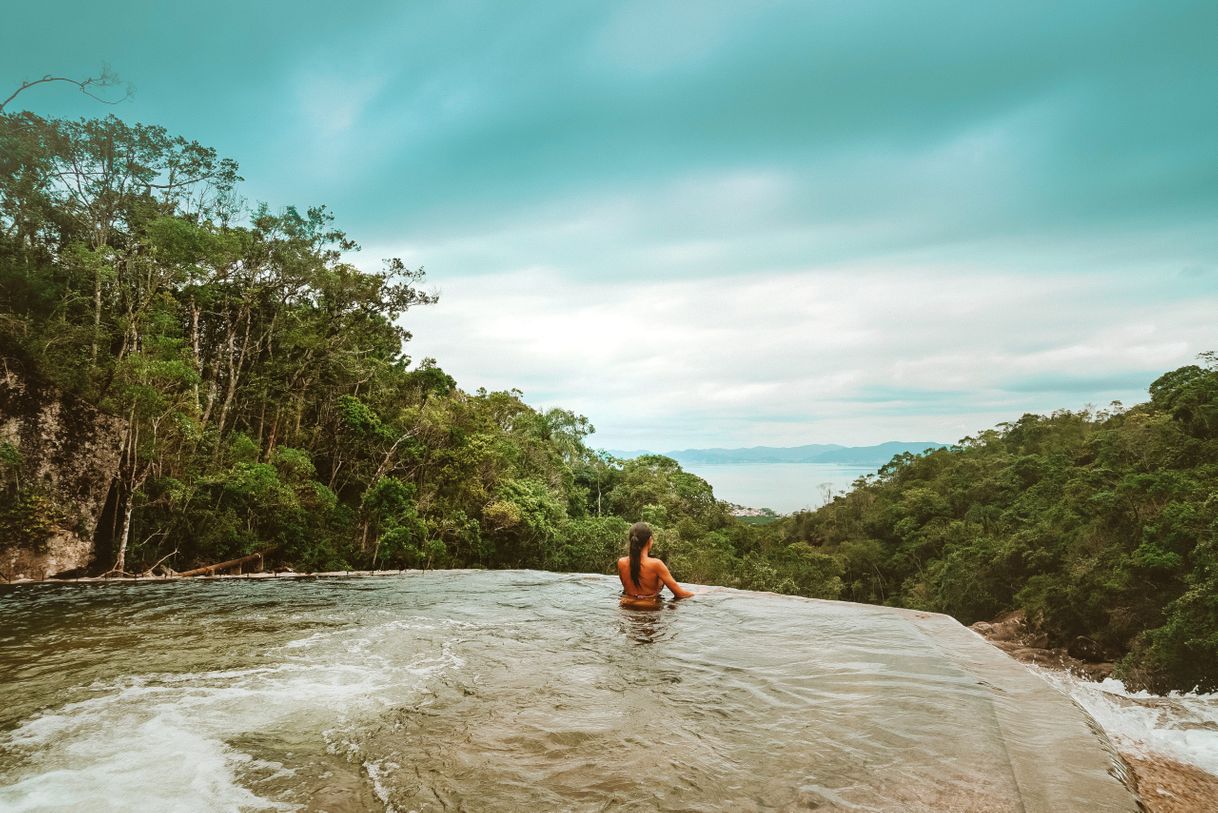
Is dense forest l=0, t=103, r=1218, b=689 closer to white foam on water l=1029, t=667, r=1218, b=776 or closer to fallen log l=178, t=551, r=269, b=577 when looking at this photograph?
fallen log l=178, t=551, r=269, b=577

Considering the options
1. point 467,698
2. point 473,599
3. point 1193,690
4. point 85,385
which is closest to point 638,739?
point 467,698

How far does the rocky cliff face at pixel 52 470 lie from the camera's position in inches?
422

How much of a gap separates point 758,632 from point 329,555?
13.3m

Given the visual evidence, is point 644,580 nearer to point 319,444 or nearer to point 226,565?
point 226,565

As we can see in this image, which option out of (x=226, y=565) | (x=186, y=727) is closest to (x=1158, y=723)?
(x=186, y=727)

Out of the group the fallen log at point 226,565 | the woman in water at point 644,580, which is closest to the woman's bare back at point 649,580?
the woman in water at point 644,580

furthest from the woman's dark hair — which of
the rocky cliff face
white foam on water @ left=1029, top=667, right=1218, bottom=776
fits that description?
the rocky cliff face

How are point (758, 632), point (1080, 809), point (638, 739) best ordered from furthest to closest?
1. point (758, 632)
2. point (638, 739)
3. point (1080, 809)

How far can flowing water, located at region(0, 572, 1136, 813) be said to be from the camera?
3025 millimetres

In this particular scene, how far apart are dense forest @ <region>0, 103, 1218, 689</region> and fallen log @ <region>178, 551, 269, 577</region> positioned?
1.20 feet

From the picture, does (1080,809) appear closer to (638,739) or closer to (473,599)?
(638,739)

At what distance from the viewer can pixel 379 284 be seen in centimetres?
2300

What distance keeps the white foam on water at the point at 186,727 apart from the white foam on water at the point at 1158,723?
5.25m

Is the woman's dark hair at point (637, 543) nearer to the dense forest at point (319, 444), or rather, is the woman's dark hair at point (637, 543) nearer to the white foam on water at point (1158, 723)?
the white foam on water at point (1158, 723)
